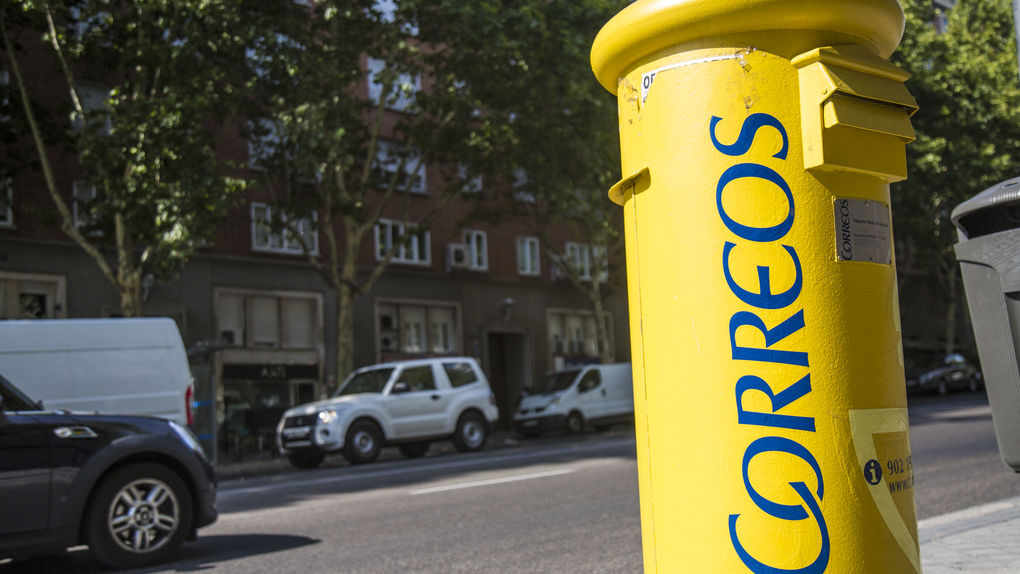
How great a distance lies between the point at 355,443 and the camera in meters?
18.7

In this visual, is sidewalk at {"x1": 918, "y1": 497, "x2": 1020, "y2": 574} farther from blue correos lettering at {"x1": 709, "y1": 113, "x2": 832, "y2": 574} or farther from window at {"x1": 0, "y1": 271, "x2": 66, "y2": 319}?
window at {"x1": 0, "y1": 271, "x2": 66, "y2": 319}

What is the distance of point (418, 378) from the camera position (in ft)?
66.2

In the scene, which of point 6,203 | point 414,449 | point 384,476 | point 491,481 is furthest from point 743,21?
point 6,203

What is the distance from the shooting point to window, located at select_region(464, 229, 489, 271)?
33.5 m

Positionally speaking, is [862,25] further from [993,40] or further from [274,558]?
[993,40]

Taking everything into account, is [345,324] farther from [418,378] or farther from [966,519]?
[966,519]

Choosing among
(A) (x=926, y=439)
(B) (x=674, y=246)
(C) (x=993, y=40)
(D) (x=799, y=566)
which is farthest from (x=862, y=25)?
(C) (x=993, y=40)

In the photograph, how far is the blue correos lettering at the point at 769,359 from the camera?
90.0 inches

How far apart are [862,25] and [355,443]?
1703cm

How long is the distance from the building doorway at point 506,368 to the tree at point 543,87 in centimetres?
949

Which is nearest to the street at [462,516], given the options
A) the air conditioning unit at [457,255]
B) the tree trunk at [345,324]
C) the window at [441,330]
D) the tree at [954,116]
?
the tree trunk at [345,324]

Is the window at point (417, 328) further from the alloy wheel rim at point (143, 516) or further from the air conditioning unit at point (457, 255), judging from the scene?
the alloy wheel rim at point (143, 516)

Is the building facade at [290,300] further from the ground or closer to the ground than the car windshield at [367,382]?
further from the ground

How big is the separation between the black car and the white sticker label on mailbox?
18.3 ft
